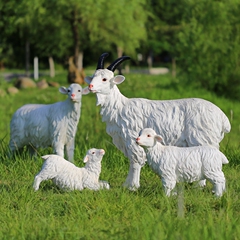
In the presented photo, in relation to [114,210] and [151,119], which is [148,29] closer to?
[151,119]

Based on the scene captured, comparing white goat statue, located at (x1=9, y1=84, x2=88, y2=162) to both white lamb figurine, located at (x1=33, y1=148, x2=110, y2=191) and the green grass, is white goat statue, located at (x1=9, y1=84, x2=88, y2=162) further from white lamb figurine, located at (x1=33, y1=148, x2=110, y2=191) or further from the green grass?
white lamb figurine, located at (x1=33, y1=148, x2=110, y2=191)

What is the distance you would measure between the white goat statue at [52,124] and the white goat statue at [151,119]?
3.68 feet

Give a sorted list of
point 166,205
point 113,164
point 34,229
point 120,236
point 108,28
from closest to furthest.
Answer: point 120,236
point 34,229
point 166,205
point 113,164
point 108,28

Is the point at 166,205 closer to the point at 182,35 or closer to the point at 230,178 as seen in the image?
the point at 230,178

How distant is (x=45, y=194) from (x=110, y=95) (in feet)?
4.29

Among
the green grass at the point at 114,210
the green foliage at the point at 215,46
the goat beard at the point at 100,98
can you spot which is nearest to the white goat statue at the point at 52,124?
the green grass at the point at 114,210

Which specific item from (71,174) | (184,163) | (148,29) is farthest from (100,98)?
(148,29)

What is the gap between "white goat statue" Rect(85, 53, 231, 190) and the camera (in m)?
5.89

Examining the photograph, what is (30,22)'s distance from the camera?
70.6ft

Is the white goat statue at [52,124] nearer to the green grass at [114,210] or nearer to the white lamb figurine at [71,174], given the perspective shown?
the green grass at [114,210]

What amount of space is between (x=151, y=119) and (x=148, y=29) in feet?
91.9

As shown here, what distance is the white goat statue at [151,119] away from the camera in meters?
5.89

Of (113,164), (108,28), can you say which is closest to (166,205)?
(113,164)

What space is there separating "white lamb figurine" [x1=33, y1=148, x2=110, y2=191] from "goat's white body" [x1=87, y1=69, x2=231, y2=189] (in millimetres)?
401
